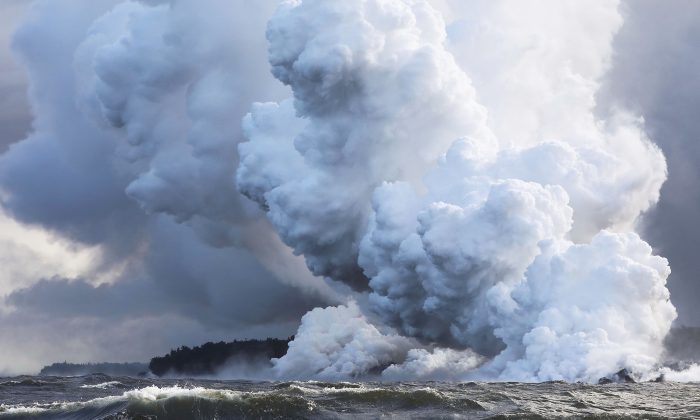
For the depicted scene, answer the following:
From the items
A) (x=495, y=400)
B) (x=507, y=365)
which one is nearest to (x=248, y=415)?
(x=495, y=400)

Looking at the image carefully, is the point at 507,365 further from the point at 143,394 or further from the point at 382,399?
the point at 143,394

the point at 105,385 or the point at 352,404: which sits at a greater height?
the point at 105,385

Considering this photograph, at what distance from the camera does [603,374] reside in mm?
84250

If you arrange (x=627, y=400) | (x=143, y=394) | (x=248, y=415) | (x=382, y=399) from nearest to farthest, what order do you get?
1. (x=248, y=415)
2. (x=143, y=394)
3. (x=382, y=399)
4. (x=627, y=400)

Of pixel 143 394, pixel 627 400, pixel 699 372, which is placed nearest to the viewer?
pixel 143 394

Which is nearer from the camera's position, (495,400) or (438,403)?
(438,403)

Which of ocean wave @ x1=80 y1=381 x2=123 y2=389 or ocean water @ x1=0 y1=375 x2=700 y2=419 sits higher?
ocean wave @ x1=80 y1=381 x2=123 y2=389

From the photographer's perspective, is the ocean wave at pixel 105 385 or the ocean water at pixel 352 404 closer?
the ocean water at pixel 352 404

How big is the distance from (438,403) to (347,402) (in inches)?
217

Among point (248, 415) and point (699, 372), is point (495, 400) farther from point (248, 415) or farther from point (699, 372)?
point (699, 372)

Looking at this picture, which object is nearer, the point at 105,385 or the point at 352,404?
the point at 352,404

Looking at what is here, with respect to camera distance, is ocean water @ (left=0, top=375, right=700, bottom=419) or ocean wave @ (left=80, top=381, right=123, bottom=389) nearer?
ocean water @ (left=0, top=375, right=700, bottom=419)

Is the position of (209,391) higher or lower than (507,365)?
lower

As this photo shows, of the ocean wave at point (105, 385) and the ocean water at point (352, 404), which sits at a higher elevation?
the ocean wave at point (105, 385)
